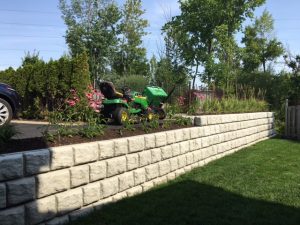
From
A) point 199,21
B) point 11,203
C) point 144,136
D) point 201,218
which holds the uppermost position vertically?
point 199,21

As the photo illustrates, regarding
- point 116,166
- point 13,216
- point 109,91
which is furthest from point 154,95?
point 13,216

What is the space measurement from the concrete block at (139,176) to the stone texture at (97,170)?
85cm

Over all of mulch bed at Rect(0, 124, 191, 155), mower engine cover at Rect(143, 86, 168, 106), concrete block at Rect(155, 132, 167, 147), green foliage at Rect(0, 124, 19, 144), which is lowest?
concrete block at Rect(155, 132, 167, 147)

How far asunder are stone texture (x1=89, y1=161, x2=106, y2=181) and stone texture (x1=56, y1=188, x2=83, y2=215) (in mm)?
292

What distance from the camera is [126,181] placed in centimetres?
580

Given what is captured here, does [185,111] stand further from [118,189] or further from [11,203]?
[11,203]

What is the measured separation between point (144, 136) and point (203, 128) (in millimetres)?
2839

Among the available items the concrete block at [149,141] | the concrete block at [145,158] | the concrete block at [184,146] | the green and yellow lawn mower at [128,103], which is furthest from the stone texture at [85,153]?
the green and yellow lawn mower at [128,103]

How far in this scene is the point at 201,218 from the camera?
15.8 ft

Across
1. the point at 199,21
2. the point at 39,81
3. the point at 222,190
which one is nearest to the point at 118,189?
the point at 222,190

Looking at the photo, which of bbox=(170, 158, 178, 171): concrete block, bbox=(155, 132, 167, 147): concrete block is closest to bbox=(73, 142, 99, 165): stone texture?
bbox=(155, 132, 167, 147): concrete block

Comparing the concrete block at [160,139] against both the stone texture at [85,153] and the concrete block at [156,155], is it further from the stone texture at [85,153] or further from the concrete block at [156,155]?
the stone texture at [85,153]

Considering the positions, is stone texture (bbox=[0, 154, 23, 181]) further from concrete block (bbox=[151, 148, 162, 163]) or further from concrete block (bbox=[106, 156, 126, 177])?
concrete block (bbox=[151, 148, 162, 163])

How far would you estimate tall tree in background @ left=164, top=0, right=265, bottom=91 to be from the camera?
76.8 ft
